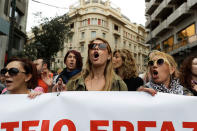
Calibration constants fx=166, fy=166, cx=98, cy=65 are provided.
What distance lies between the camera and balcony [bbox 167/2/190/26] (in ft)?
52.5

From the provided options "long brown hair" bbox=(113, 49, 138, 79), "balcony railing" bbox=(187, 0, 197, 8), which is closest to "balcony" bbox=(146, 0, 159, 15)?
"balcony railing" bbox=(187, 0, 197, 8)

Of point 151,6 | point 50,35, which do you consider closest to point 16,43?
point 50,35

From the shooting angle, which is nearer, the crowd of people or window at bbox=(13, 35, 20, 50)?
the crowd of people

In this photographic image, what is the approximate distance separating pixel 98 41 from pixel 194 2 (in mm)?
15679

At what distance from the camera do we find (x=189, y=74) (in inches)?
101

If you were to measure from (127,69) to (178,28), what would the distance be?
1839 centimetres

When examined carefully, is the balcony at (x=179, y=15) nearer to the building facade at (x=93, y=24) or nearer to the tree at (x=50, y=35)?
the tree at (x=50, y=35)

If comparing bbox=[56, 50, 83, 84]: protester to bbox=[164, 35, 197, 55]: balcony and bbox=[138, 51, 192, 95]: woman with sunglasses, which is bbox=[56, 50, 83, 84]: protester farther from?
bbox=[164, 35, 197, 55]: balcony

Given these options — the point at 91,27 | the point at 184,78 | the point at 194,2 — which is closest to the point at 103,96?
the point at 184,78

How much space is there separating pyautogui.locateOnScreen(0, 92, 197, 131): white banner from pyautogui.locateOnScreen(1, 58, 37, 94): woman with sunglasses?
175 mm

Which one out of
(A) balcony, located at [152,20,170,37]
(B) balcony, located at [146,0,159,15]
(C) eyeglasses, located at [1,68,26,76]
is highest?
(B) balcony, located at [146,0,159,15]

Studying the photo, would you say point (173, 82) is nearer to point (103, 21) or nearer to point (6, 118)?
point (6, 118)

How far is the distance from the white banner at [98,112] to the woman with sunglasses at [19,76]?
0.57 ft

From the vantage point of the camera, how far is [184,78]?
252cm
